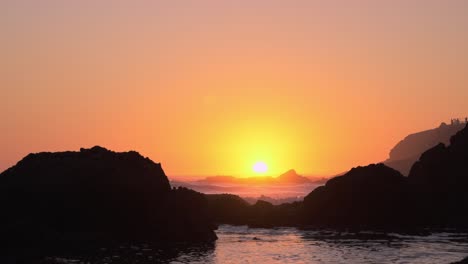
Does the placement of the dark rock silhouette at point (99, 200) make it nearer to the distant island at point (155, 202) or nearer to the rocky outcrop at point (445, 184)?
the distant island at point (155, 202)

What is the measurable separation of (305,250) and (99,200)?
2710 centimetres

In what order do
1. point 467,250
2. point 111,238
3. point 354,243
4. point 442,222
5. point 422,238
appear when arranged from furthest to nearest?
point 442,222
point 422,238
point 354,243
point 111,238
point 467,250

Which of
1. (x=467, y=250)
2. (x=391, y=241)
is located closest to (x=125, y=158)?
(x=391, y=241)

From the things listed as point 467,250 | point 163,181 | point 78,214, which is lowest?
point 467,250

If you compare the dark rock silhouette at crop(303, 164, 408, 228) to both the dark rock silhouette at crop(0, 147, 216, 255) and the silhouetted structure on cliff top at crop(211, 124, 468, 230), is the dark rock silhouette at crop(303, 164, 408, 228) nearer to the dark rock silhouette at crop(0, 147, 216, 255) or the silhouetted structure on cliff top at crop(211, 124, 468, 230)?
the silhouetted structure on cliff top at crop(211, 124, 468, 230)

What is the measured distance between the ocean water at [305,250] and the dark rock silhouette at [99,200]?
19.5 ft

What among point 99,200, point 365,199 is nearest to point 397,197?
point 365,199

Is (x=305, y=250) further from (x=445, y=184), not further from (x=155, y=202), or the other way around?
(x=445, y=184)

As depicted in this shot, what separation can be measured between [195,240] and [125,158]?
49.3 feet

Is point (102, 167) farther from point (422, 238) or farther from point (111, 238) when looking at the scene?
point (422, 238)

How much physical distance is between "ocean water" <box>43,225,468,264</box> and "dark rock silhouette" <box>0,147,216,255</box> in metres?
5.94

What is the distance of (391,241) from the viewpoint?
264ft

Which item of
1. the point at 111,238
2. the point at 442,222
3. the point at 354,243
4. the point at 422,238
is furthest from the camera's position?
the point at 442,222

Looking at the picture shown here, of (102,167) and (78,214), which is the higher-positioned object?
(102,167)
